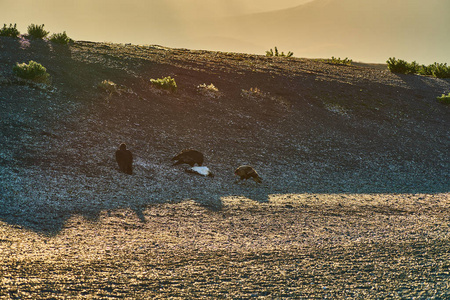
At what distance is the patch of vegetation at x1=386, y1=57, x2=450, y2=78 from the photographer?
34.7m

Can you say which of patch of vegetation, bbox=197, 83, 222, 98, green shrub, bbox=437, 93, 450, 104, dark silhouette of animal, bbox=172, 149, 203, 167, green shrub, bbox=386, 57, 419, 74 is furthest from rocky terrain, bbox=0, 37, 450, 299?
green shrub, bbox=386, 57, 419, 74

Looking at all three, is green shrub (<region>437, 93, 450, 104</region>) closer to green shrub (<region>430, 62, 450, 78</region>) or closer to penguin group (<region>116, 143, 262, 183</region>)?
green shrub (<region>430, 62, 450, 78</region>)

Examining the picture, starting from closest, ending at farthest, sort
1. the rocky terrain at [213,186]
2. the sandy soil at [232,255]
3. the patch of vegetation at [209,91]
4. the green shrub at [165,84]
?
the sandy soil at [232,255] → the rocky terrain at [213,186] → the green shrub at [165,84] → the patch of vegetation at [209,91]

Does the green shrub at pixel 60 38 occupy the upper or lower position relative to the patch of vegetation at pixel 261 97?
upper

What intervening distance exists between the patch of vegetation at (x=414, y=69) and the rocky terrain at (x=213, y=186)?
9077mm

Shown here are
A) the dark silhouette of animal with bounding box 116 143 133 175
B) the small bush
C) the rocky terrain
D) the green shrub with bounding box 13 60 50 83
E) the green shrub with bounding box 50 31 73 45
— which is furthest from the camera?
the green shrub with bounding box 50 31 73 45

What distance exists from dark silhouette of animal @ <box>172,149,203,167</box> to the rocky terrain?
1.54 ft

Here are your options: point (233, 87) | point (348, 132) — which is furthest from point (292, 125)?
point (233, 87)

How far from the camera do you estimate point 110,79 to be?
20297 mm

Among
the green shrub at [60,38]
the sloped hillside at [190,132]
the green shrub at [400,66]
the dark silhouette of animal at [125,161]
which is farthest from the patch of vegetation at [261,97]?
the green shrub at [400,66]

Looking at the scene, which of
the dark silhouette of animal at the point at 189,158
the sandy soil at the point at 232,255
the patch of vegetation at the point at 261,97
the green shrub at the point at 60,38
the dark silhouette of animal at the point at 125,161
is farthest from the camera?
the green shrub at the point at 60,38

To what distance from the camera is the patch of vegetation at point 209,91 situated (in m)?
20.9

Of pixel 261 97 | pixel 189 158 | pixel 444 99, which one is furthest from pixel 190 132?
pixel 444 99

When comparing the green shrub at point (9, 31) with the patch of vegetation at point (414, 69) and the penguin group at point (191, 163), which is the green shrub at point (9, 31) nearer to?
the penguin group at point (191, 163)
